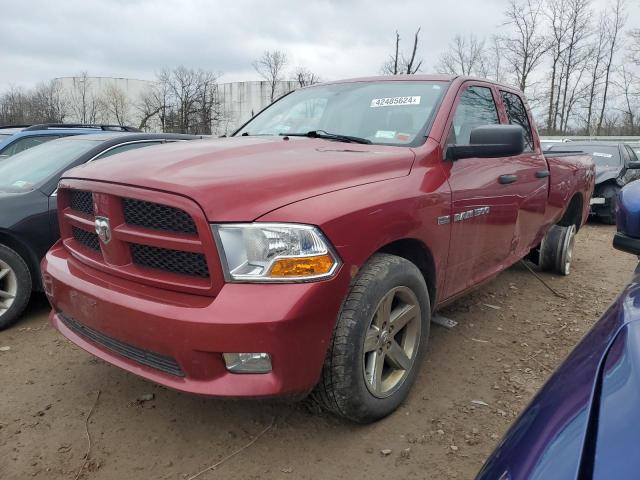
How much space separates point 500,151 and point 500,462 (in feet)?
7.44

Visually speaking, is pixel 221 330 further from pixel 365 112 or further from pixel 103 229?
pixel 365 112

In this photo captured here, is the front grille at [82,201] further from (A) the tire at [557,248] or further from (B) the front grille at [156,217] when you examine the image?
(A) the tire at [557,248]

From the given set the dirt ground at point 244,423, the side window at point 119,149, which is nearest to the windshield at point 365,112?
the side window at point 119,149

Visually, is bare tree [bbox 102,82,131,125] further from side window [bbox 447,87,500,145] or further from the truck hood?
the truck hood

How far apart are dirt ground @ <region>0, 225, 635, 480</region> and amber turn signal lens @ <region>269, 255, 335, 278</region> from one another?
0.92m

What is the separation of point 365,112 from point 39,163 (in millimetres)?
3010

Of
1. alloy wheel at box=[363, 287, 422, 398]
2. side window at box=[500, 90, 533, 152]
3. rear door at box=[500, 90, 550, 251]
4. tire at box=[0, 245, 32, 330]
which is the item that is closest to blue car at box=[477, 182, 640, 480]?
alloy wheel at box=[363, 287, 422, 398]

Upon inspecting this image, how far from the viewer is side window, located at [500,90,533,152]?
4.16 meters

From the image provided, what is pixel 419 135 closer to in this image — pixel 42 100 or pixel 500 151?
pixel 500 151

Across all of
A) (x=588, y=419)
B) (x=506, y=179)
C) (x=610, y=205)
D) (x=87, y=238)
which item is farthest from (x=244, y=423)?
(x=610, y=205)

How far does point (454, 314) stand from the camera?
4.21 meters

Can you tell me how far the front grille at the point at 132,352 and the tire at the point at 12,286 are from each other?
1595 millimetres

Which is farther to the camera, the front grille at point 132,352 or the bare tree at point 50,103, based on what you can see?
the bare tree at point 50,103

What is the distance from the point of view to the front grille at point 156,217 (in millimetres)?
2068
